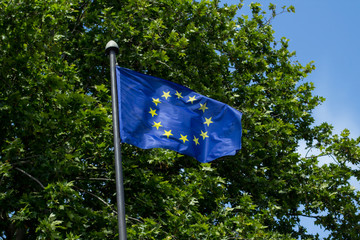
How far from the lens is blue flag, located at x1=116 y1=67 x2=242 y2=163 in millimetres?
8352

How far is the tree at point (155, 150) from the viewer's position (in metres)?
9.91

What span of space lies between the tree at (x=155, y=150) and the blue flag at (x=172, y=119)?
1.79 metres

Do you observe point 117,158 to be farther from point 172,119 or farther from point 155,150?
point 155,150

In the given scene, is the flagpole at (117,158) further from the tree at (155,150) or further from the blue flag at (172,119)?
the tree at (155,150)

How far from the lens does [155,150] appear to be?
38.7 ft

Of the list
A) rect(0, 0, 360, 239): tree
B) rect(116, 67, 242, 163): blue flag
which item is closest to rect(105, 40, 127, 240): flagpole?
rect(116, 67, 242, 163): blue flag

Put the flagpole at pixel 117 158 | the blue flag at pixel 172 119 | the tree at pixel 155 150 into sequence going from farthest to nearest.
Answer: the tree at pixel 155 150 < the blue flag at pixel 172 119 < the flagpole at pixel 117 158

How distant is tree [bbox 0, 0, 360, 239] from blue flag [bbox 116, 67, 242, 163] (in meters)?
1.79

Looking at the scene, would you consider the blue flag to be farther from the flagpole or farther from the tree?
the tree

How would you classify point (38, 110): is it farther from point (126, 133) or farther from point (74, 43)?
point (74, 43)

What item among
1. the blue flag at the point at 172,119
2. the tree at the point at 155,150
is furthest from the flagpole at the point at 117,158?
the tree at the point at 155,150

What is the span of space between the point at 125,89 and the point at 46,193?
287 cm

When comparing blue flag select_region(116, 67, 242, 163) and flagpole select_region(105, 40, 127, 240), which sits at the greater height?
blue flag select_region(116, 67, 242, 163)

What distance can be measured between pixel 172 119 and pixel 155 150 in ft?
9.46
